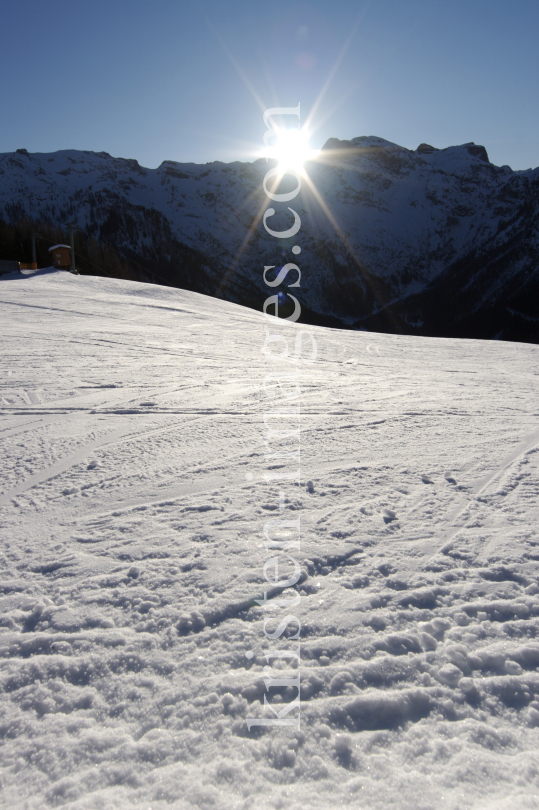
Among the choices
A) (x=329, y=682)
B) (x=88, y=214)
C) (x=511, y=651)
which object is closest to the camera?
(x=329, y=682)

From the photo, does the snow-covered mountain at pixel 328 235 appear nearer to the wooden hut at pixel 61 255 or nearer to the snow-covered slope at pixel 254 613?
the wooden hut at pixel 61 255

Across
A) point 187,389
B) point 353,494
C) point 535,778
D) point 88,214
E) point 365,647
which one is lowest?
point 535,778

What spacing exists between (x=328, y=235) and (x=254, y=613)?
186 meters

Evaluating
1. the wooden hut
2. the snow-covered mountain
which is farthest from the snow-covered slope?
the snow-covered mountain

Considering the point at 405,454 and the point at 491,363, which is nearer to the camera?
the point at 405,454

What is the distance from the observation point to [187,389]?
566 centimetres

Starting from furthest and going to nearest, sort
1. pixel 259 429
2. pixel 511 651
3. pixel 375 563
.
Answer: pixel 259 429
pixel 375 563
pixel 511 651

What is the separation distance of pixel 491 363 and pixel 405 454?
262 inches

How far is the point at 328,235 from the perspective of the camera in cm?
17238

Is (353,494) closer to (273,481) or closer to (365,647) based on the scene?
(273,481)

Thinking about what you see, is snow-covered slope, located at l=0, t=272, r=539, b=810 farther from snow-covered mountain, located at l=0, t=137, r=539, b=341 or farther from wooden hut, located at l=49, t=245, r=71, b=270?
snow-covered mountain, located at l=0, t=137, r=539, b=341

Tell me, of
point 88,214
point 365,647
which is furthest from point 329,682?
point 88,214

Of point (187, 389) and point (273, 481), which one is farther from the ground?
point (187, 389)

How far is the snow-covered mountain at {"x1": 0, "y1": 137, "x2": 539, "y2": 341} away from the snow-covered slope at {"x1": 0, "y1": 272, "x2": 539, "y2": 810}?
10320 cm
